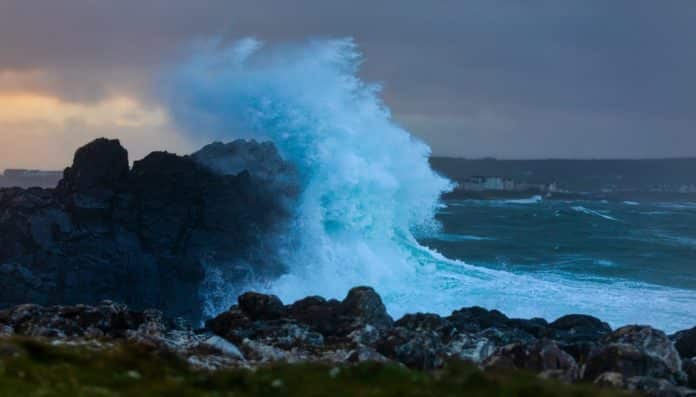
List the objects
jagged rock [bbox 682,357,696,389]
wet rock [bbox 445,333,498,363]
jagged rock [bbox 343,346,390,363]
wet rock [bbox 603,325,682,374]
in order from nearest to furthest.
→ jagged rock [bbox 343,346,390,363], jagged rock [bbox 682,357,696,389], wet rock [bbox 603,325,682,374], wet rock [bbox 445,333,498,363]

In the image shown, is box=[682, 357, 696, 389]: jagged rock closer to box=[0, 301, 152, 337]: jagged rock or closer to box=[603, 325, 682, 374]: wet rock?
box=[603, 325, 682, 374]: wet rock

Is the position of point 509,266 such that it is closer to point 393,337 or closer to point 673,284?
point 673,284

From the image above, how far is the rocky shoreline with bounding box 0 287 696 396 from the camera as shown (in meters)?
22.0

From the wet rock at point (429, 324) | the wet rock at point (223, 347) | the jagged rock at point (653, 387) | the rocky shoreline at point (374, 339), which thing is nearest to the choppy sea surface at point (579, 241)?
the rocky shoreline at point (374, 339)

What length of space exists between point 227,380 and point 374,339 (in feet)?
52.5

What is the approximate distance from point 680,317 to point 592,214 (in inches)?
3464

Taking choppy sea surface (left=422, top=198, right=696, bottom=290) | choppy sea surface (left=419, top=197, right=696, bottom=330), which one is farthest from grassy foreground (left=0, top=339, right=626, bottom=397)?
choppy sea surface (left=422, top=198, right=696, bottom=290)

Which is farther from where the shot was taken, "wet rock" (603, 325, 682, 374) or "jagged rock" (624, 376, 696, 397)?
"wet rock" (603, 325, 682, 374)

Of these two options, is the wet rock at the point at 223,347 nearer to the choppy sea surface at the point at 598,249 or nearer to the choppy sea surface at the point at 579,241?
the choppy sea surface at the point at 598,249

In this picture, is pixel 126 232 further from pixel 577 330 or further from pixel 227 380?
pixel 227 380

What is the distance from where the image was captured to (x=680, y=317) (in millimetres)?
43625

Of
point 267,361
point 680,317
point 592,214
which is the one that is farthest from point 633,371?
point 592,214

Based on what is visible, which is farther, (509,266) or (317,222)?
(509,266)

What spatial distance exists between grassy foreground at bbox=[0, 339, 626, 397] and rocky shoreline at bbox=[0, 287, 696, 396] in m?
4.21
